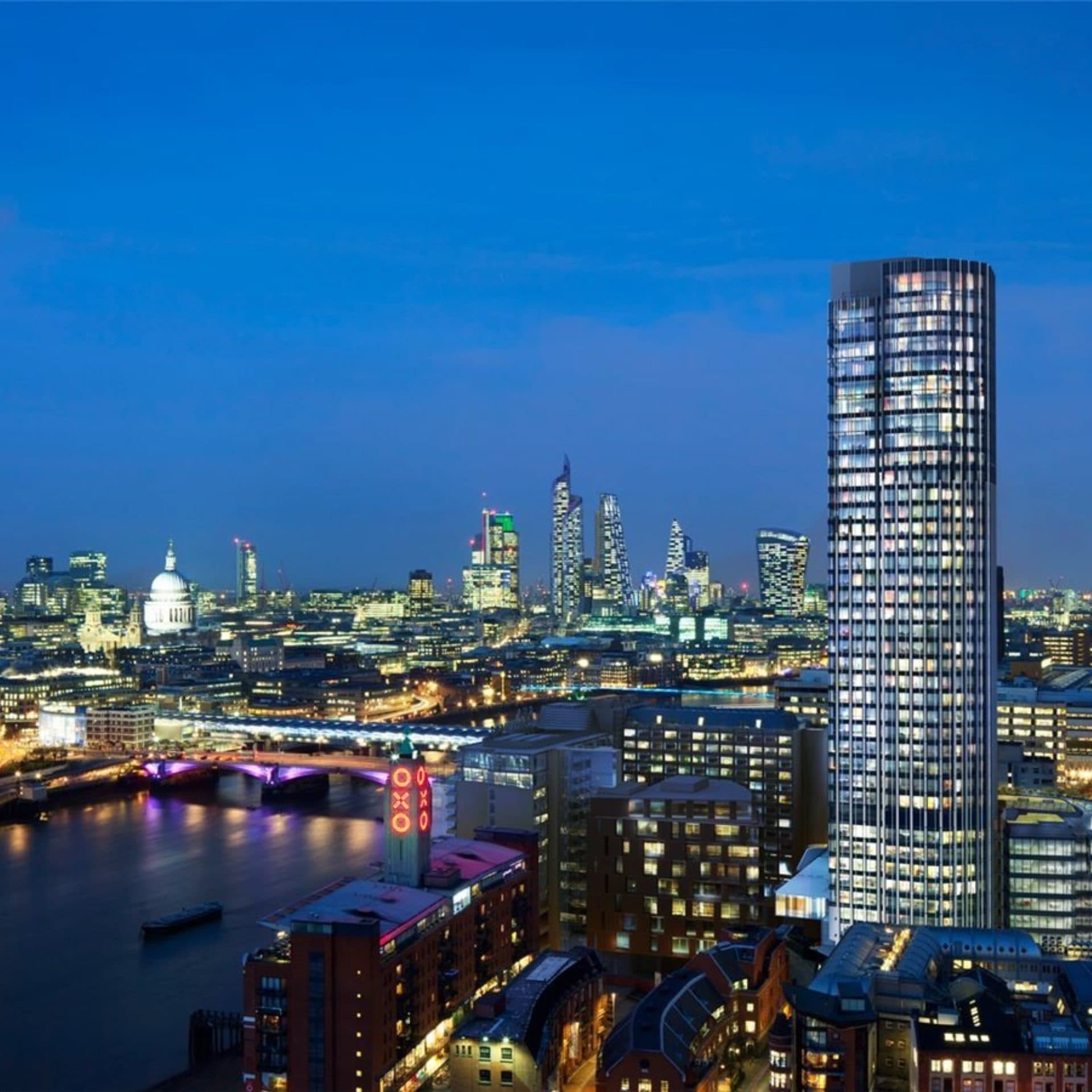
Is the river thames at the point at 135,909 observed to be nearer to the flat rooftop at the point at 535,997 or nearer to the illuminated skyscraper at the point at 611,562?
the flat rooftop at the point at 535,997

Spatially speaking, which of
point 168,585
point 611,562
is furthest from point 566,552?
point 168,585

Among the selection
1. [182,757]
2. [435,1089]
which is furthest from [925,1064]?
[182,757]

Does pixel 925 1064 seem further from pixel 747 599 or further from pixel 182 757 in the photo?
pixel 747 599

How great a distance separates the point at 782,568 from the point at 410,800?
11756cm

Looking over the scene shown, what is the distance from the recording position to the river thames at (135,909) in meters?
19.9

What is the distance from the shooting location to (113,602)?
11631 centimetres

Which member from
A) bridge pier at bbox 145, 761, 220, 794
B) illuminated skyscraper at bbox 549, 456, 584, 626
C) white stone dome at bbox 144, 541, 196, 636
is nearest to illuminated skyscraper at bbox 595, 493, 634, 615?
illuminated skyscraper at bbox 549, 456, 584, 626

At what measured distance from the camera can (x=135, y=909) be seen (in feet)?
89.2

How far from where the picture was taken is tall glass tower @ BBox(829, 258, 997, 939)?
22.4 m

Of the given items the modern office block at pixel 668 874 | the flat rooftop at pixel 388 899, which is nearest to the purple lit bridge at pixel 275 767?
the modern office block at pixel 668 874

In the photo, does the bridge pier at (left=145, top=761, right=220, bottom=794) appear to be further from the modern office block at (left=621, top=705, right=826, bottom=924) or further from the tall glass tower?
the tall glass tower

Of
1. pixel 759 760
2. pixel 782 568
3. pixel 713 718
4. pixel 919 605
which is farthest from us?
pixel 782 568

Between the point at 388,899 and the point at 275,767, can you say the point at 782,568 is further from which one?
the point at 388,899

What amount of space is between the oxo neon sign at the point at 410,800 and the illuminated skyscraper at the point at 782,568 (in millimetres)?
113921
